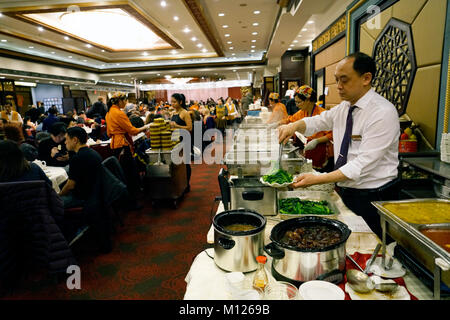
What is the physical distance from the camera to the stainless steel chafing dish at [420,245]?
2.50 feet

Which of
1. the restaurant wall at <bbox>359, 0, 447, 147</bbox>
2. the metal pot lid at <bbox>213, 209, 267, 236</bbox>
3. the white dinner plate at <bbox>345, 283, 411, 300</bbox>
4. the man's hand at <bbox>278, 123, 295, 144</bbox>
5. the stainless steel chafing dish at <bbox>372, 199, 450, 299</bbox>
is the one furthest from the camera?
the restaurant wall at <bbox>359, 0, 447, 147</bbox>

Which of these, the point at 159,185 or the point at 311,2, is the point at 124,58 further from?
the point at 159,185

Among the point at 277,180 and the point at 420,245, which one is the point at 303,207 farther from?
the point at 420,245

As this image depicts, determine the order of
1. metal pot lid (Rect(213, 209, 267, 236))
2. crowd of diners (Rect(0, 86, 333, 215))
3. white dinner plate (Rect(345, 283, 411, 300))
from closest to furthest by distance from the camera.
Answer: white dinner plate (Rect(345, 283, 411, 300)), metal pot lid (Rect(213, 209, 267, 236)), crowd of diners (Rect(0, 86, 333, 215))

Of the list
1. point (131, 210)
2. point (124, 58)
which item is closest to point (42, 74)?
point (124, 58)

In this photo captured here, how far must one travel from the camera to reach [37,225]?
204 cm

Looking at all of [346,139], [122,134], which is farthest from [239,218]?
[122,134]

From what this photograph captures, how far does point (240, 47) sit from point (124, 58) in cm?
569

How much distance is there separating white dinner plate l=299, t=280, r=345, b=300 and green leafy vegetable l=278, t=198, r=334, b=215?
54 cm

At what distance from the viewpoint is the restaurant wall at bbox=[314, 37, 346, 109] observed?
5.22 m

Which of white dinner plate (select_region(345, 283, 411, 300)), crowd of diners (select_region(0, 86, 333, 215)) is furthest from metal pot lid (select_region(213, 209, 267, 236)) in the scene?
crowd of diners (select_region(0, 86, 333, 215))

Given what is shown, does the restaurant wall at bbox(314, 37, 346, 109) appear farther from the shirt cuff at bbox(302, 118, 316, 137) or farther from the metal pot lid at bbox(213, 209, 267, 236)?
the metal pot lid at bbox(213, 209, 267, 236)

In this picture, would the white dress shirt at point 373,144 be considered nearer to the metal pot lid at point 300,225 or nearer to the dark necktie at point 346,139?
the dark necktie at point 346,139

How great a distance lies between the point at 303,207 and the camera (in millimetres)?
1473
